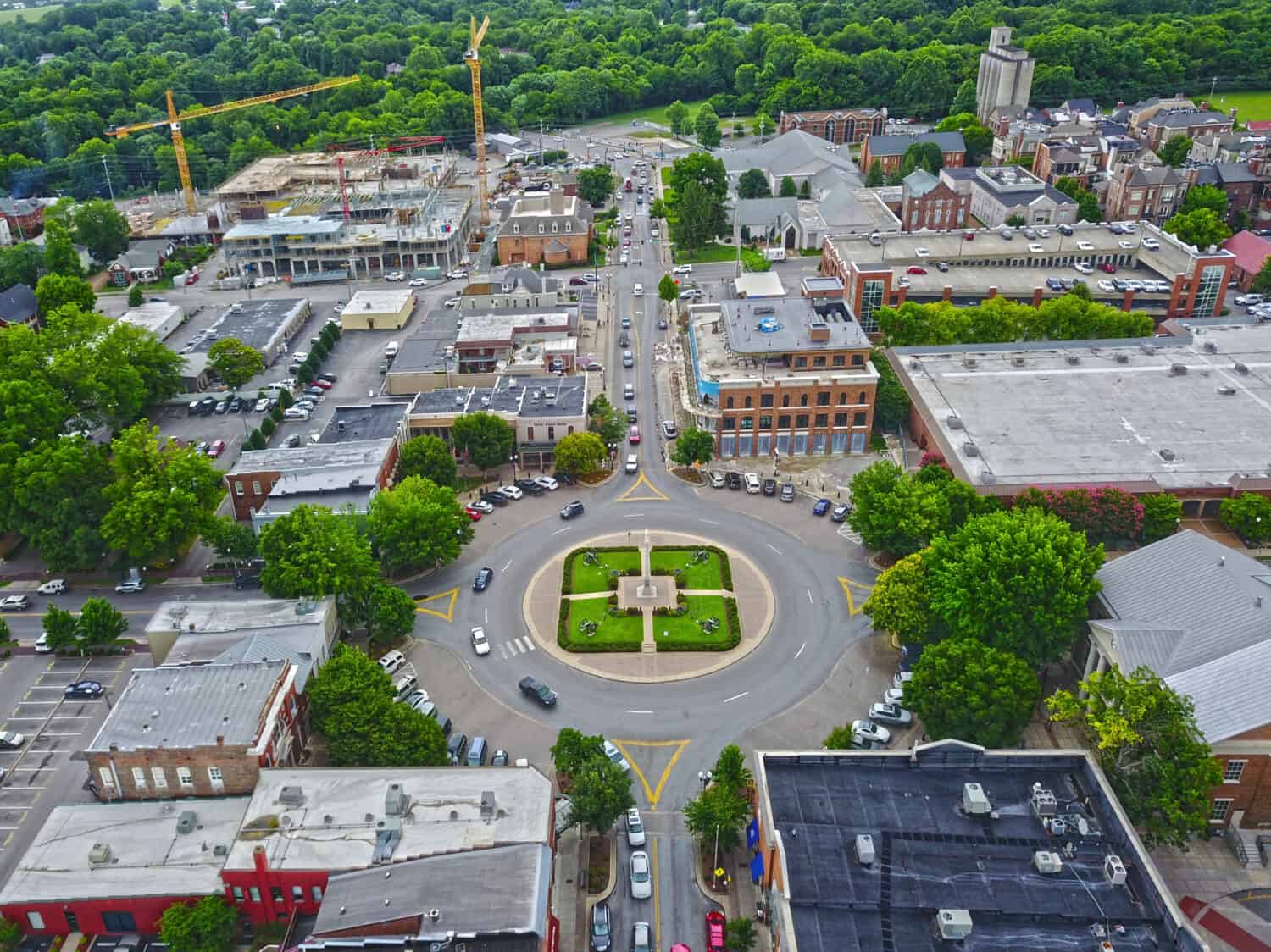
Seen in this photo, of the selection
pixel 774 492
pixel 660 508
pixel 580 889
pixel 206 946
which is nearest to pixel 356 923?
pixel 206 946

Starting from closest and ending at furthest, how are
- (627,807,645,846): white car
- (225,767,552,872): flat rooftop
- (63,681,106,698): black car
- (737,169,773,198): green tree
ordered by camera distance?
(225,767,552,872): flat rooftop, (627,807,645,846): white car, (63,681,106,698): black car, (737,169,773,198): green tree

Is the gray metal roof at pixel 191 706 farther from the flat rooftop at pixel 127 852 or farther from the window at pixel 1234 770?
the window at pixel 1234 770

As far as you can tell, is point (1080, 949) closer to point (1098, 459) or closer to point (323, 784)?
point (323, 784)

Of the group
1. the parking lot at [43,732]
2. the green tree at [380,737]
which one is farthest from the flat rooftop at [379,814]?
the parking lot at [43,732]

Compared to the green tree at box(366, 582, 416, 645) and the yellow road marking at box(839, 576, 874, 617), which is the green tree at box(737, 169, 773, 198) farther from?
the green tree at box(366, 582, 416, 645)

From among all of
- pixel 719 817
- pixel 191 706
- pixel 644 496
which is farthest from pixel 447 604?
pixel 719 817

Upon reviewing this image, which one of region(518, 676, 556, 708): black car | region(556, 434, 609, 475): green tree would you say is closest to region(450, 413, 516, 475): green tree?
region(556, 434, 609, 475): green tree
